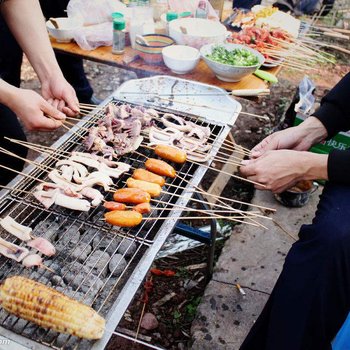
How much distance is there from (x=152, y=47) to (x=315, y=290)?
3.36 meters

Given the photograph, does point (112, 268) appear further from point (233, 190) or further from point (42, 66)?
point (233, 190)

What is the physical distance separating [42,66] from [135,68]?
4.58 feet

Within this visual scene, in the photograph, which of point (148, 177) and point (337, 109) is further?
point (337, 109)

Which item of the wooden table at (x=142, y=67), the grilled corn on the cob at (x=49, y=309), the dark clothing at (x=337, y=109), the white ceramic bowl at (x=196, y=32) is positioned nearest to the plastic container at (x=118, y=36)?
the wooden table at (x=142, y=67)

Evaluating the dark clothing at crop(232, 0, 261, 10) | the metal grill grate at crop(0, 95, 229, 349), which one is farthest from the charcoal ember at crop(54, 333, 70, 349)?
the dark clothing at crop(232, 0, 261, 10)

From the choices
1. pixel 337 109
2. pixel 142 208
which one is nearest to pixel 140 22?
pixel 337 109

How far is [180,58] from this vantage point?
4430 millimetres

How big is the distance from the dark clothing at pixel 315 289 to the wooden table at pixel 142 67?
85.7 inches

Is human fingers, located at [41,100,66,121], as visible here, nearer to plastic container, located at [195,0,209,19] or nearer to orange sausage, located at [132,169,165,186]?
orange sausage, located at [132,169,165,186]

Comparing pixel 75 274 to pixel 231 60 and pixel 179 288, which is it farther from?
pixel 231 60

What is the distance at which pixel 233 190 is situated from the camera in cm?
531

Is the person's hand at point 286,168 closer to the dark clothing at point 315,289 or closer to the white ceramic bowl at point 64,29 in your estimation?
the dark clothing at point 315,289

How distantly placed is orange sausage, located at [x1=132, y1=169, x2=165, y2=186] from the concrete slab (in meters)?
1.13

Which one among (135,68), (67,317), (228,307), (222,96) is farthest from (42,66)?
(228,307)
